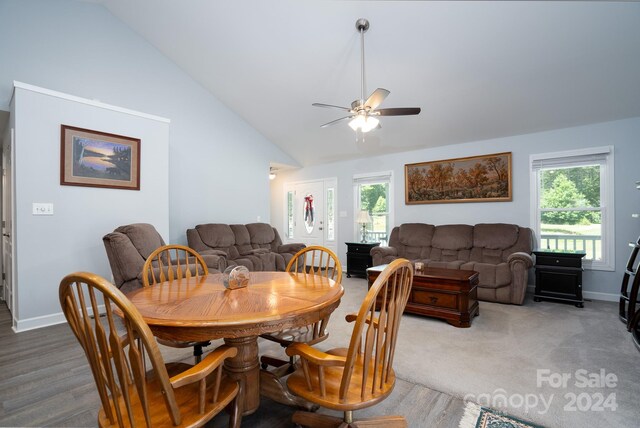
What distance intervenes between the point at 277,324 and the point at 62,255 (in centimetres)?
327

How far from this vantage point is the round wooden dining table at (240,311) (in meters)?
1.19

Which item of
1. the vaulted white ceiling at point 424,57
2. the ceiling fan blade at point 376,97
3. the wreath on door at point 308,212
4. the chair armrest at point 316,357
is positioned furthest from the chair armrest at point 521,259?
the wreath on door at point 308,212

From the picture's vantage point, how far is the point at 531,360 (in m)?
2.34

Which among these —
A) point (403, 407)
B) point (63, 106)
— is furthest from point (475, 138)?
point (63, 106)

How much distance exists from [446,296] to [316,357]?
247 cm

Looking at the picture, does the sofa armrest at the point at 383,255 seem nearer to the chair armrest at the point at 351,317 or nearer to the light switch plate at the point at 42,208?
the chair armrest at the point at 351,317

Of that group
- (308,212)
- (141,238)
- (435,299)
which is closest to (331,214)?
(308,212)

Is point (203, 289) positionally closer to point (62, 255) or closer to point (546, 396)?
point (546, 396)

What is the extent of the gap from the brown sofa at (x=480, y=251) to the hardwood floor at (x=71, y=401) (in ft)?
8.35

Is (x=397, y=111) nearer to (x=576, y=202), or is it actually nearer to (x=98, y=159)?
(x=576, y=202)

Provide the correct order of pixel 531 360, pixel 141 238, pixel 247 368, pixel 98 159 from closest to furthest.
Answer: pixel 247 368 → pixel 531 360 → pixel 141 238 → pixel 98 159

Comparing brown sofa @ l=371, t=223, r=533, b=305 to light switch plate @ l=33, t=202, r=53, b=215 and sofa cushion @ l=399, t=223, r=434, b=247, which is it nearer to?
sofa cushion @ l=399, t=223, r=434, b=247

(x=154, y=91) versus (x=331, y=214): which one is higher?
(x=154, y=91)

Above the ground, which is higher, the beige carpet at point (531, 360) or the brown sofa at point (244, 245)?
the brown sofa at point (244, 245)
